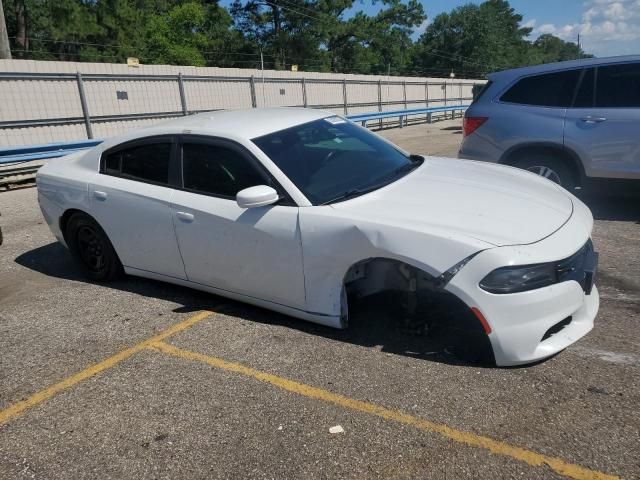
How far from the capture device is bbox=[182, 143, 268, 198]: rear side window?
3.64 meters

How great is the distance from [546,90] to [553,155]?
2.47ft

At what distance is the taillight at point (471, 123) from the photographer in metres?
6.21

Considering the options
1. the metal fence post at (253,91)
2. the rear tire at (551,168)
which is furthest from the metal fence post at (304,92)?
the rear tire at (551,168)

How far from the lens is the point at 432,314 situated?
3.52 meters

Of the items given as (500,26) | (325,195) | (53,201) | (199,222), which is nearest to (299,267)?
(325,195)

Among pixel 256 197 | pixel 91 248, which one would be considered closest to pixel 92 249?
pixel 91 248

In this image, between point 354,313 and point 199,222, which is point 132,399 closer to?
point 199,222

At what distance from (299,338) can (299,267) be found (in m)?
0.52

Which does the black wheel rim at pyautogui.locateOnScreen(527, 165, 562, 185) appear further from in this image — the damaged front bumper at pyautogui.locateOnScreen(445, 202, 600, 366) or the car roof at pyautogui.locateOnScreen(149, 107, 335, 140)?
the damaged front bumper at pyautogui.locateOnScreen(445, 202, 600, 366)

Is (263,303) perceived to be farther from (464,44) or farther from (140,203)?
(464,44)

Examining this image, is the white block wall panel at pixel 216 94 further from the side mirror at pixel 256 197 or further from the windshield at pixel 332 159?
the side mirror at pixel 256 197

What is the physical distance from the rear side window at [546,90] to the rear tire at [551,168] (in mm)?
608

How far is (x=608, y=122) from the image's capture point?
5582 mm

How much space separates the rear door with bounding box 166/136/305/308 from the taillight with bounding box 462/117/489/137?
11.9ft
